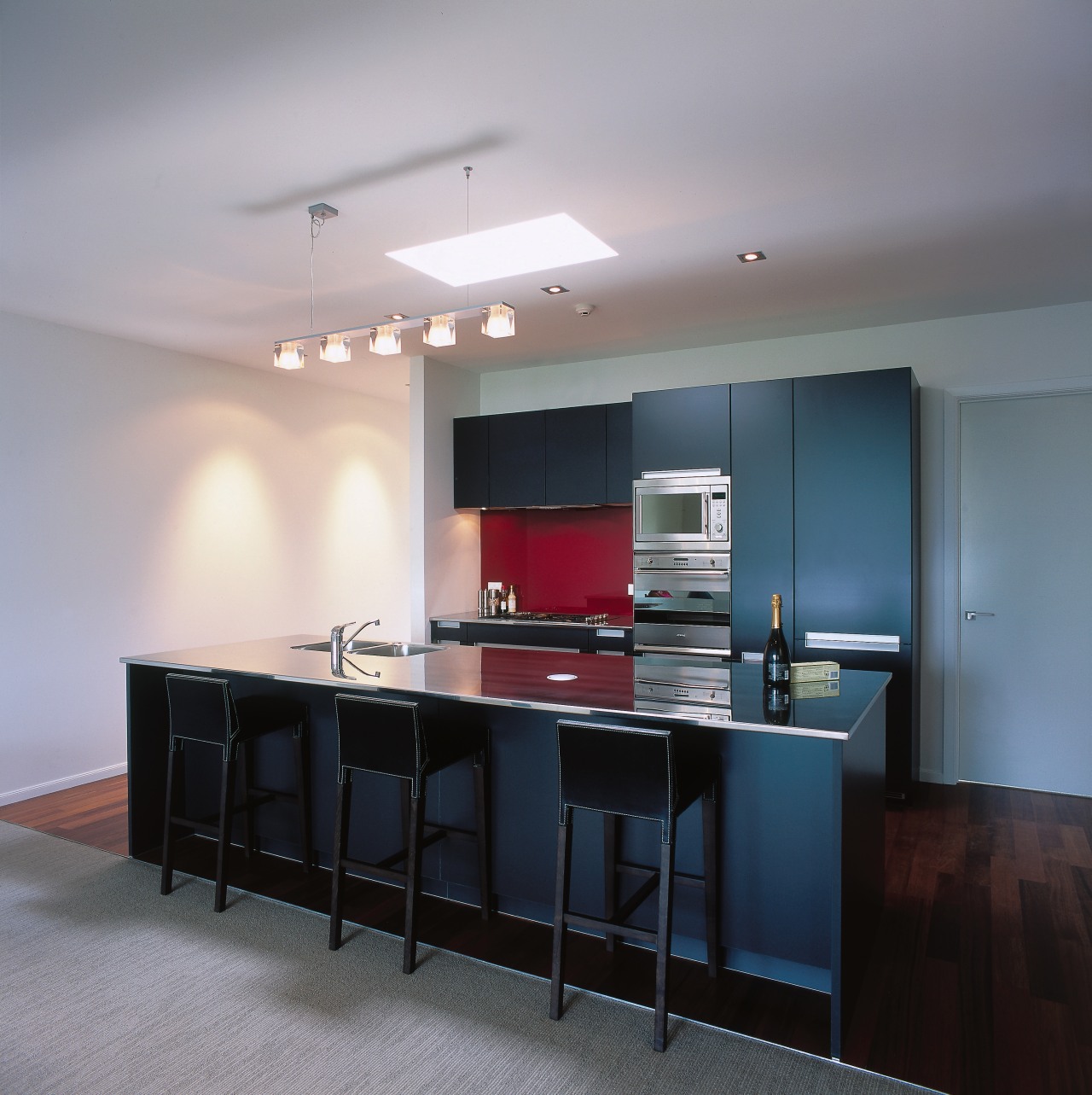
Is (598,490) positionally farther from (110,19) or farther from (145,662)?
(110,19)

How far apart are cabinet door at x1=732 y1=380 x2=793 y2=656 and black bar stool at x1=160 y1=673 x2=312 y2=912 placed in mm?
2458

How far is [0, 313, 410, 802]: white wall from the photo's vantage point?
4566 mm

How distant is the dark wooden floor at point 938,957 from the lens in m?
2.21

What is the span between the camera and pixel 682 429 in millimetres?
4812

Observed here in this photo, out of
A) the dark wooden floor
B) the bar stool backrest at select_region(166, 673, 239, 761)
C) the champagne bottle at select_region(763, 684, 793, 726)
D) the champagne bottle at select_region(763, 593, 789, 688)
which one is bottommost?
the dark wooden floor

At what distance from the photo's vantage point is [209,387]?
559 centimetres

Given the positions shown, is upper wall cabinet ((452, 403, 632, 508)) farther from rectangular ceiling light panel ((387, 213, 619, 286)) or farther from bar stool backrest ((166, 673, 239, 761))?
bar stool backrest ((166, 673, 239, 761))

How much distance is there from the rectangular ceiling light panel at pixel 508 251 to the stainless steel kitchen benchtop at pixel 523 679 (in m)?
1.75

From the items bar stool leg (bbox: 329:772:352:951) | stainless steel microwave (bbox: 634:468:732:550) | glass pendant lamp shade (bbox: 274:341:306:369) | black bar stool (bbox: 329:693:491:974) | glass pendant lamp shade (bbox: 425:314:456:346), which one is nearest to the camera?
black bar stool (bbox: 329:693:491:974)

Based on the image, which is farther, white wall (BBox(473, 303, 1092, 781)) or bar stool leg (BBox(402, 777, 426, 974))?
white wall (BBox(473, 303, 1092, 781))

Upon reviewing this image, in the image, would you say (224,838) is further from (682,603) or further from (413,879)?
(682,603)

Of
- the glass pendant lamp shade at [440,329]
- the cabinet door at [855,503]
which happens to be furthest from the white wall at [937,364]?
the glass pendant lamp shade at [440,329]

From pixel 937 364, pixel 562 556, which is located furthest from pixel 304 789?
pixel 937 364

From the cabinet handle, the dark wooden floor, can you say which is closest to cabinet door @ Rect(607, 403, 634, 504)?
the cabinet handle
